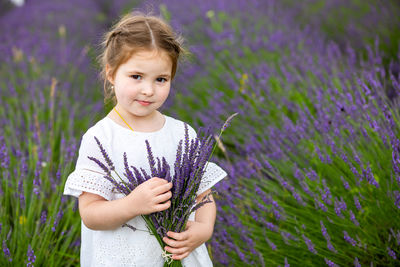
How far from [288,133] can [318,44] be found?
188 cm

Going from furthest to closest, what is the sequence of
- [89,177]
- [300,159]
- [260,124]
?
1. [260,124]
2. [300,159]
3. [89,177]

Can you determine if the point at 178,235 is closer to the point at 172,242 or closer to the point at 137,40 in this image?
the point at 172,242

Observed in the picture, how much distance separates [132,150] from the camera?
1481 millimetres

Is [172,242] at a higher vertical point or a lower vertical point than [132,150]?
lower

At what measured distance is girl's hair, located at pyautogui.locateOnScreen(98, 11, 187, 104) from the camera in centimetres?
143

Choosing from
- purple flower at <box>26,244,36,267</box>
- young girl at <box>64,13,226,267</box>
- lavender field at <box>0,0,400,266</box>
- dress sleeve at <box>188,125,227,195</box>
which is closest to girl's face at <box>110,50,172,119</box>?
young girl at <box>64,13,226,267</box>

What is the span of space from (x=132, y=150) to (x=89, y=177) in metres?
0.18

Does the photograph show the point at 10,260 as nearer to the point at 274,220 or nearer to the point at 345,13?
the point at 274,220

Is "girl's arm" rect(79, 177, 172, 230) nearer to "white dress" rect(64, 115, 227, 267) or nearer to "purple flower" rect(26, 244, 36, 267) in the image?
"white dress" rect(64, 115, 227, 267)

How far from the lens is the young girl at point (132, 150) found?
1.39m

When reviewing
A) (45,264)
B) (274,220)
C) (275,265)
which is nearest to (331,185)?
(274,220)

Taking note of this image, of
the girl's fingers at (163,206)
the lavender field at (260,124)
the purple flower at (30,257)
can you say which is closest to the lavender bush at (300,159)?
the lavender field at (260,124)

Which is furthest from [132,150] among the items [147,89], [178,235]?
[178,235]

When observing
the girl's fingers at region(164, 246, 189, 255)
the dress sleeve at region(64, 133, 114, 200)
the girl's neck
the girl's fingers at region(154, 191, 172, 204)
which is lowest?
the girl's fingers at region(164, 246, 189, 255)
